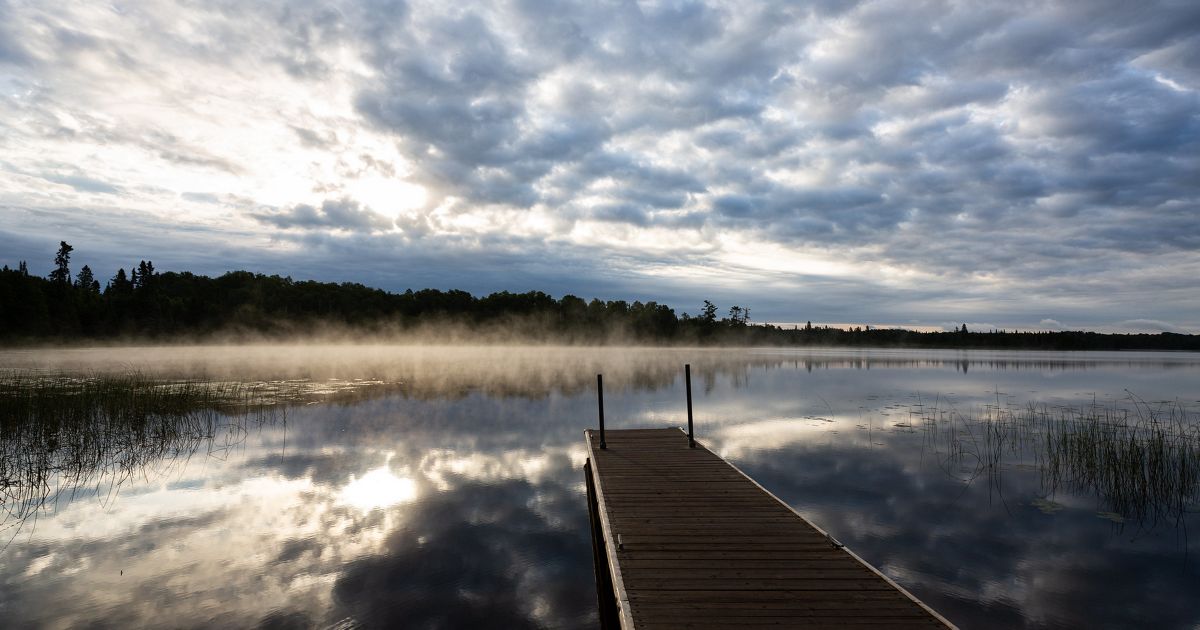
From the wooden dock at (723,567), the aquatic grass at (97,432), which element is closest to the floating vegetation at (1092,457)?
the wooden dock at (723,567)

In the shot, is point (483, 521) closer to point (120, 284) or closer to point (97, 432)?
point (97, 432)

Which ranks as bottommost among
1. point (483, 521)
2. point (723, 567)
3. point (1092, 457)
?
point (483, 521)

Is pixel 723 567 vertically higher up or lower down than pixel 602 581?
higher up

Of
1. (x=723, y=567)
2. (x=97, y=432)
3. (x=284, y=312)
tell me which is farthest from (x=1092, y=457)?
(x=284, y=312)

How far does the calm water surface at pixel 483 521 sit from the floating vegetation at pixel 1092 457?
0.09 m

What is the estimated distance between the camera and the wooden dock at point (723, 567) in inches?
197

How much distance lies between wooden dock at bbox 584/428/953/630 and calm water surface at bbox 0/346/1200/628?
0.92 metres

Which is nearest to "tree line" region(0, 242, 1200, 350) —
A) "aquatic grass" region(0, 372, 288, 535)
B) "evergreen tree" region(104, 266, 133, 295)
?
"evergreen tree" region(104, 266, 133, 295)

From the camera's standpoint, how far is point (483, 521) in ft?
31.6

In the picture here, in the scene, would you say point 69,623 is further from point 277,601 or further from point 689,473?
point 689,473

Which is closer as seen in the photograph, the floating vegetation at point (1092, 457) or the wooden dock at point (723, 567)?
the wooden dock at point (723, 567)

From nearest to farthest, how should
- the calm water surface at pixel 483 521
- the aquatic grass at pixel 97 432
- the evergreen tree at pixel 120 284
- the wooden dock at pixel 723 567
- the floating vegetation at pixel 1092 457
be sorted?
1. the wooden dock at pixel 723 567
2. the calm water surface at pixel 483 521
3. the aquatic grass at pixel 97 432
4. the floating vegetation at pixel 1092 457
5. the evergreen tree at pixel 120 284

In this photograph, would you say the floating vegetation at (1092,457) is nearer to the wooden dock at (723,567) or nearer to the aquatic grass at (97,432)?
the wooden dock at (723,567)

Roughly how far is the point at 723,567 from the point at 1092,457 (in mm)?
12513
